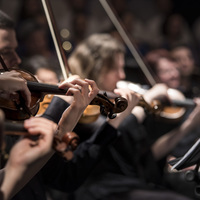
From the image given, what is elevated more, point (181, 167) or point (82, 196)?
point (181, 167)

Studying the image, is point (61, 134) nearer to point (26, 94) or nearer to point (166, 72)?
point (26, 94)

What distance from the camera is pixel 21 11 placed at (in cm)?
275

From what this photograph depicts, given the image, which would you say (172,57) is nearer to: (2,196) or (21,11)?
(21,11)

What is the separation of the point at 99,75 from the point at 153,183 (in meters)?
0.66

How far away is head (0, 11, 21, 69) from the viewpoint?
0.99 m

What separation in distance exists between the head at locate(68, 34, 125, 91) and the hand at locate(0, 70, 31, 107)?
733 millimetres

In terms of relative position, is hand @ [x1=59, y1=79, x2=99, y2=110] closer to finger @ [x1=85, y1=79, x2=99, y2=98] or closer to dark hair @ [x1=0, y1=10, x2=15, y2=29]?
finger @ [x1=85, y1=79, x2=99, y2=98]

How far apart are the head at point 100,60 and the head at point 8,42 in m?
0.50

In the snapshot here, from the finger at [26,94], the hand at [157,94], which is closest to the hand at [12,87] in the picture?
the finger at [26,94]

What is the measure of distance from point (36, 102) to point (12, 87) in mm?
144

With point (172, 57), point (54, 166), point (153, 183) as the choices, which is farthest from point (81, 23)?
point (54, 166)

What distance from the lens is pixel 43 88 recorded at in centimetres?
91

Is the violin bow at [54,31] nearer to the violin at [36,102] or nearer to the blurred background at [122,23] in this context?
the violin at [36,102]

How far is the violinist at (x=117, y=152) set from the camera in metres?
1.60
